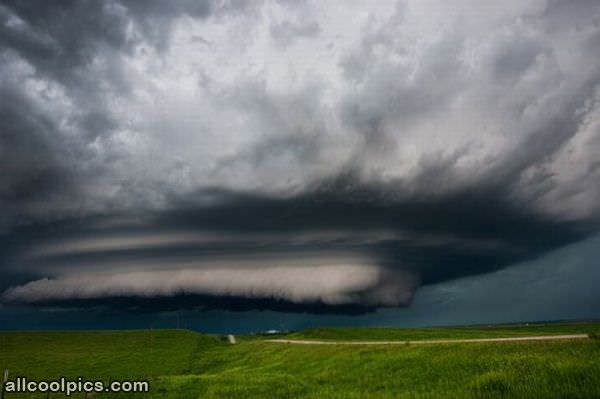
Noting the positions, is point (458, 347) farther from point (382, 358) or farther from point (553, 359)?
point (553, 359)

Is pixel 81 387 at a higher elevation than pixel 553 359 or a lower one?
lower

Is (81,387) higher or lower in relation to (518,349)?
lower

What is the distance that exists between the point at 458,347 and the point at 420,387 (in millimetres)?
12872

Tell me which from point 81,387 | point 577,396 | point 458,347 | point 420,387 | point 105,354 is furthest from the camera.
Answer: point 105,354

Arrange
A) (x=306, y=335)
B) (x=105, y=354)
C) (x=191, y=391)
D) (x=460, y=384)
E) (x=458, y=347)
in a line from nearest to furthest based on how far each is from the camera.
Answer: (x=460, y=384) → (x=191, y=391) → (x=458, y=347) → (x=105, y=354) → (x=306, y=335)

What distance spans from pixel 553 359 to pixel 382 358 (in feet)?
63.7

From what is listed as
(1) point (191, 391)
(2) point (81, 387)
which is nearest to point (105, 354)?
(2) point (81, 387)

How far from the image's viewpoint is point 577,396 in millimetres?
20281

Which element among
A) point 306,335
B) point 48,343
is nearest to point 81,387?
point 306,335

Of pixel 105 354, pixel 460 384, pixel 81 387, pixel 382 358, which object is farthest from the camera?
pixel 105 354

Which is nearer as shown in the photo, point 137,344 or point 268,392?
point 268,392

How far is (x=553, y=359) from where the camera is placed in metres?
28.0

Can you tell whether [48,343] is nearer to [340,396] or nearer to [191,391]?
[191,391]

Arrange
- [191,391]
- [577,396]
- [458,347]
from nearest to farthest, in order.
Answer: [577,396]
[191,391]
[458,347]
